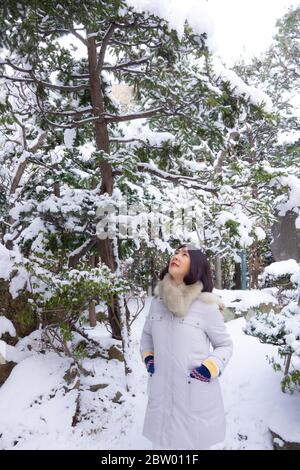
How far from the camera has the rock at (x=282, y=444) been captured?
370 centimetres

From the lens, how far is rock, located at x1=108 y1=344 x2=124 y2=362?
228 inches

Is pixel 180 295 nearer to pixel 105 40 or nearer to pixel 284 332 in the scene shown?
pixel 284 332

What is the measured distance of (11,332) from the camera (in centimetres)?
520

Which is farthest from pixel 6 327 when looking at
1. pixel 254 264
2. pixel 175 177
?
pixel 254 264

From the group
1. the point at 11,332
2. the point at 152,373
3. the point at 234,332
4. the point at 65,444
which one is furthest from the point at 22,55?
the point at 234,332

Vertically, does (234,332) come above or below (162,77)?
below

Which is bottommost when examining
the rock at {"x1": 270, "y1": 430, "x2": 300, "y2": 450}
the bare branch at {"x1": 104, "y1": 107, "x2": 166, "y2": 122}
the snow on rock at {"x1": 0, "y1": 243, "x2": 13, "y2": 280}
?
the rock at {"x1": 270, "y1": 430, "x2": 300, "y2": 450}

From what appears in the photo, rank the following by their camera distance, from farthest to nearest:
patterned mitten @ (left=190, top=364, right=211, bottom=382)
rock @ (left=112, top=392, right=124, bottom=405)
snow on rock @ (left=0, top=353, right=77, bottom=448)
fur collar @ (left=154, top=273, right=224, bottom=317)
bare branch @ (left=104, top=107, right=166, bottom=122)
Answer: bare branch @ (left=104, top=107, right=166, bottom=122) → rock @ (left=112, top=392, right=124, bottom=405) → snow on rock @ (left=0, top=353, right=77, bottom=448) → fur collar @ (left=154, top=273, right=224, bottom=317) → patterned mitten @ (left=190, top=364, right=211, bottom=382)

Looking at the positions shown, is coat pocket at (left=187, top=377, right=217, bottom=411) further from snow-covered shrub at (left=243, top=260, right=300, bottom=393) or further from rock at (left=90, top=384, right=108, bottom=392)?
rock at (left=90, top=384, right=108, bottom=392)

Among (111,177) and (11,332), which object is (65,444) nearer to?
(11,332)

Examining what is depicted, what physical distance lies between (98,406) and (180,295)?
2.97 metres

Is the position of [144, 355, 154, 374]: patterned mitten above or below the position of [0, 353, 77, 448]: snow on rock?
above

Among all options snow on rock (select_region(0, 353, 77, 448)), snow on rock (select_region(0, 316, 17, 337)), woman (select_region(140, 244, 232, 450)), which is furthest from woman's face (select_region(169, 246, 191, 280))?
snow on rock (select_region(0, 316, 17, 337))
